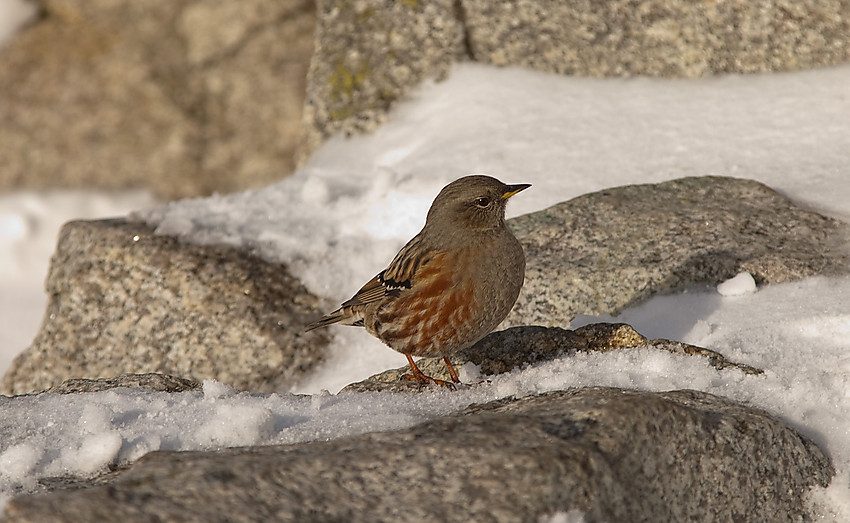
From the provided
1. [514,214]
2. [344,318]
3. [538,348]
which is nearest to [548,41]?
[514,214]

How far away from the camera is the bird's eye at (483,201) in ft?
18.0

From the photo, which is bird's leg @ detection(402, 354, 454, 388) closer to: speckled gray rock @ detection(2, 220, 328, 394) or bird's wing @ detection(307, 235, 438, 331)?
bird's wing @ detection(307, 235, 438, 331)

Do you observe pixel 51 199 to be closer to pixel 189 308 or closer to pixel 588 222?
pixel 189 308

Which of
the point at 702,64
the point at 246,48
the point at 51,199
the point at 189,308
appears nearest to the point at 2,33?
the point at 51,199

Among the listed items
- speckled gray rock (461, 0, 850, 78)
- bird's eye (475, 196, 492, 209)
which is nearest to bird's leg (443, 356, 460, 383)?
bird's eye (475, 196, 492, 209)

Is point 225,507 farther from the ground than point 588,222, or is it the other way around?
point 225,507

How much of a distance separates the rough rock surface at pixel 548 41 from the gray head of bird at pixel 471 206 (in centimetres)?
386

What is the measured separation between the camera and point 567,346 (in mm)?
5133

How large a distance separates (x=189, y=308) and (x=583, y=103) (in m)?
4.26

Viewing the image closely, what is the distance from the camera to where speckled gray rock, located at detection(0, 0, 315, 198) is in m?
12.3

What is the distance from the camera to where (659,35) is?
29.5 feet

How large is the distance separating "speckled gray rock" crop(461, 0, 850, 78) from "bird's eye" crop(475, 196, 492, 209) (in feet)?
13.3

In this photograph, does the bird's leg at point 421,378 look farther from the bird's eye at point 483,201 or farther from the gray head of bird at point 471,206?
the bird's eye at point 483,201

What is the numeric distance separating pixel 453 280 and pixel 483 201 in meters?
0.59
